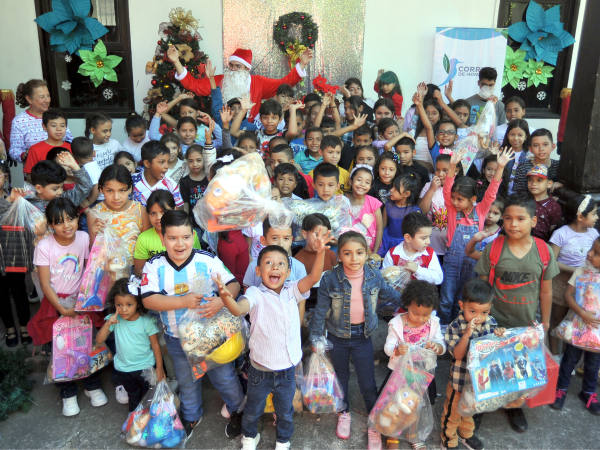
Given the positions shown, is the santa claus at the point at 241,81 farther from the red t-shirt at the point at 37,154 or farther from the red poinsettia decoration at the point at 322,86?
the red t-shirt at the point at 37,154

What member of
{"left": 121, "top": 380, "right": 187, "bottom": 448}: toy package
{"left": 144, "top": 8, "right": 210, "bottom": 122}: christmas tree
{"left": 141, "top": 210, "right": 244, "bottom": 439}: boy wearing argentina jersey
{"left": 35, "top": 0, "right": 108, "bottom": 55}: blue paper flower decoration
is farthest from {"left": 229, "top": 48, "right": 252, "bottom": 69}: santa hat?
{"left": 121, "top": 380, "right": 187, "bottom": 448}: toy package

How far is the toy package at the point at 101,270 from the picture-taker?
3045 millimetres

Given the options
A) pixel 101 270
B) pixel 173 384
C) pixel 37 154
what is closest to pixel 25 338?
pixel 101 270

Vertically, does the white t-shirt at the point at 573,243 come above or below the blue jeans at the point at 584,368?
above

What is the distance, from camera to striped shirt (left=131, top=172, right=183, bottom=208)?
368 centimetres

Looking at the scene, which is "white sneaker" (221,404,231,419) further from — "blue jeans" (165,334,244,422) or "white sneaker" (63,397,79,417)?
"white sneaker" (63,397,79,417)

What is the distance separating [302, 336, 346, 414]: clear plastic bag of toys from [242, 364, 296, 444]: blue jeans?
151 millimetres

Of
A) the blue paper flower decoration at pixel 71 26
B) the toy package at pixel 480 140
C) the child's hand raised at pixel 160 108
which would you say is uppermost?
the blue paper flower decoration at pixel 71 26

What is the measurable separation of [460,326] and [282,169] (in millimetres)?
1743

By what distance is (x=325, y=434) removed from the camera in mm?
2938

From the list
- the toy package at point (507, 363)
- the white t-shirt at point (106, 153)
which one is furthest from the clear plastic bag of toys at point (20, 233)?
the toy package at point (507, 363)

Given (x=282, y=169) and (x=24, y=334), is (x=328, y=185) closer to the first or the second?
(x=282, y=169)

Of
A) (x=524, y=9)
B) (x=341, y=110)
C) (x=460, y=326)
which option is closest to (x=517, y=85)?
(x=524, y=9)

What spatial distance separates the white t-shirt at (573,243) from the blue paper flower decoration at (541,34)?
16.9 feet
